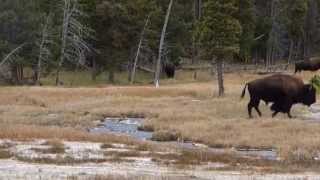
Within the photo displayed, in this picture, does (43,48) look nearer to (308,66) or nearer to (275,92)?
(308,66)

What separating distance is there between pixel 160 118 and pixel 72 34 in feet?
141

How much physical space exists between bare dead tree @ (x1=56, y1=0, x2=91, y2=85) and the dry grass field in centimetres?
1873

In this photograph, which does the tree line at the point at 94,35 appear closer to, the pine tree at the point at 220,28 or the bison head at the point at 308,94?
the pine tree at the point at 220,28

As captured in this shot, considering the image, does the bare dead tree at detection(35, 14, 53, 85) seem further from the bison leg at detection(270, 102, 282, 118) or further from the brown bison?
the bison leg at detection(270, 102, 282, 118)

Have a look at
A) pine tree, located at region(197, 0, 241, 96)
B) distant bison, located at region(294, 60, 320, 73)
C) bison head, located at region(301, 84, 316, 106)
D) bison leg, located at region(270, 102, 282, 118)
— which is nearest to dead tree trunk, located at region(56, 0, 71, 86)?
pine tree, located at region(197, 0, 241, 96)

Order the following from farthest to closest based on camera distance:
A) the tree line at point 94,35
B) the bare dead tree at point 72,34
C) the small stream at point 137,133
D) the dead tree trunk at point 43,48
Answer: the bare dead tree at point 72,34, the tree line at point 94,35, the dead tree trunk at point 43,48, the small stream at point 137,133

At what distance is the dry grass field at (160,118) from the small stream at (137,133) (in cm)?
53

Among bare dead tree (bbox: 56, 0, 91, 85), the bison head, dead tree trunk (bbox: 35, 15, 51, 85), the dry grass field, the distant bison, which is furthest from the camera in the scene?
the distant bison

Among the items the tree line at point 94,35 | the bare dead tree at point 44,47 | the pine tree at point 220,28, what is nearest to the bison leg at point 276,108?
the pine tree at point 220,28

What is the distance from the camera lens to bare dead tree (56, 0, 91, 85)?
75088 mm

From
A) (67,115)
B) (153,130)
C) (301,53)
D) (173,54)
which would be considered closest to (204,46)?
(67,115)

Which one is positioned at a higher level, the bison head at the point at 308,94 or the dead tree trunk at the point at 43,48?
the dead tree trunk at the point at 43,48

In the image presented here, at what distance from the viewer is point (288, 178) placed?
58.5ft

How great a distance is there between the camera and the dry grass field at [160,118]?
2769 centimetres
